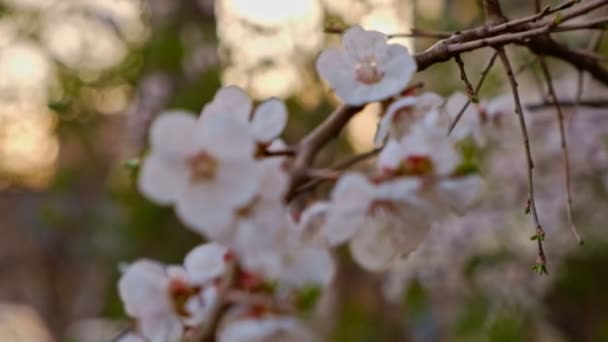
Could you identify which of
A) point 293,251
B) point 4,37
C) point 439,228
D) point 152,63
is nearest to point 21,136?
point 4,37

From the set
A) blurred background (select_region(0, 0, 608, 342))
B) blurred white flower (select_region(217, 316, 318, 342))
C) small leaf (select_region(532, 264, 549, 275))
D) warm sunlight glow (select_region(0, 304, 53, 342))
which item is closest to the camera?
blurred white flower (select_region(217, 316, 318, 342))

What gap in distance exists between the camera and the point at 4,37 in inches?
67.4

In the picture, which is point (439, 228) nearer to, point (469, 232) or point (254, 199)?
point (469, 232)

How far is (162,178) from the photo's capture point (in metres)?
0.28

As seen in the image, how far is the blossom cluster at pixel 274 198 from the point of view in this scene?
28cm

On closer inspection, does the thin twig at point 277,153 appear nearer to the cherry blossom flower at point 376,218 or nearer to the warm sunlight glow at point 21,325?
the cherry blossom flower at point 376,218

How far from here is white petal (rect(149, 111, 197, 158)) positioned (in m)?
0.27

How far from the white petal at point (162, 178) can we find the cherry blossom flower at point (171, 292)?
0.20 feet

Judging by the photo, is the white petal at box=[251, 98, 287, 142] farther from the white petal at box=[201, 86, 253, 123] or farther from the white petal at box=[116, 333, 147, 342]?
the white petal at box=[116, 333, 147, 342]

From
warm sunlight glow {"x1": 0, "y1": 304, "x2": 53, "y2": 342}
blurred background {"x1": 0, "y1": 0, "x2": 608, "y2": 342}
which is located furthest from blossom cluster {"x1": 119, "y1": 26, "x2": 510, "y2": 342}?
warm sunlight glow {"x1": 0, "y1": 304, "x2": 53, "y2": 342}

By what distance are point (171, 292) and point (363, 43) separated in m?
0.18

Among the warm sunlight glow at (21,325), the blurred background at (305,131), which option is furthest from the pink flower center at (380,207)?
the warm sunlight glow at (21,325)

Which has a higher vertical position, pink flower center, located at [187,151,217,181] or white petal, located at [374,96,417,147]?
white petal, located at [374,96,417,147]

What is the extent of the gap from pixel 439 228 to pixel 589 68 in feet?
2.29
